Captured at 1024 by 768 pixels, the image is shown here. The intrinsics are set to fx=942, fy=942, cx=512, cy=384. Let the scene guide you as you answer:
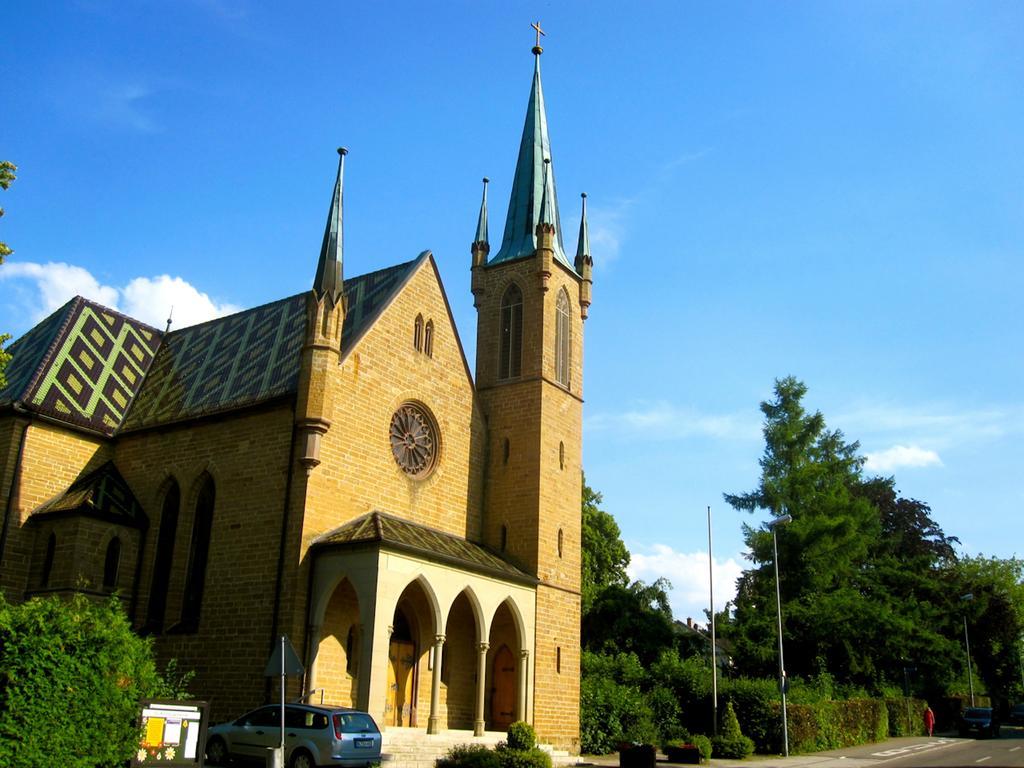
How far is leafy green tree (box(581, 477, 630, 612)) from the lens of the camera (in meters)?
56.3

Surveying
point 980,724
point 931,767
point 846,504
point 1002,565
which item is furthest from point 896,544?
point 931,767

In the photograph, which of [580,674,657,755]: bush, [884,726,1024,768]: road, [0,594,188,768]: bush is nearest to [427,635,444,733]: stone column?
[580,674,657,755]: bush

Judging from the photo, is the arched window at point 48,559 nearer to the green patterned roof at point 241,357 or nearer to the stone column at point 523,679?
the green patterned roof at point 241,357

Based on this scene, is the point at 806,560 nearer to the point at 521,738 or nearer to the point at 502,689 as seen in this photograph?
the point at 502,689

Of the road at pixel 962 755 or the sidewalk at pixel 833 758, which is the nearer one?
the road at pixel 962 755

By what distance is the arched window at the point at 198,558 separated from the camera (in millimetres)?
26234

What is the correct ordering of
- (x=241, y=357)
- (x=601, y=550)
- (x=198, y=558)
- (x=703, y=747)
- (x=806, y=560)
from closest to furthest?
(x=198, y=558), (x=703, y=747), (x=241, y=357), (x=806, y=560), (x=601, y=550)

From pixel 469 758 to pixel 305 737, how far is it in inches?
155

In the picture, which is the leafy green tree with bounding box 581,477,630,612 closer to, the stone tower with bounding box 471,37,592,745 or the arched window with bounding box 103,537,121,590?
the stone tower with bounding box 471,37,592,745

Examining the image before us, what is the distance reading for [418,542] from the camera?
82.7 feet

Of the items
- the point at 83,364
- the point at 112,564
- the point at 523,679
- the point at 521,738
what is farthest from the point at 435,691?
the point at 83,364

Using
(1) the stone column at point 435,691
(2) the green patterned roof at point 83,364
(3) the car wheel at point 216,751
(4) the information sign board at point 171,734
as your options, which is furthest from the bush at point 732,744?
(2) the green patterned roof at point 83,364

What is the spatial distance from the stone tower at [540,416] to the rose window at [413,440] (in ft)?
9.67

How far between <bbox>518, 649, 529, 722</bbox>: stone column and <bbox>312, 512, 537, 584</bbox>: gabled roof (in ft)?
7.11
